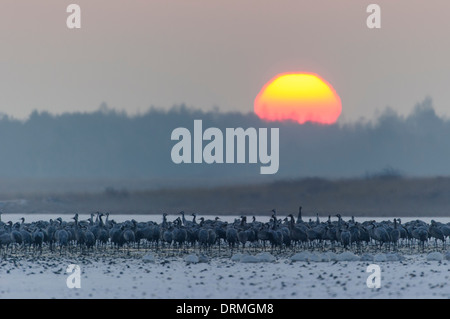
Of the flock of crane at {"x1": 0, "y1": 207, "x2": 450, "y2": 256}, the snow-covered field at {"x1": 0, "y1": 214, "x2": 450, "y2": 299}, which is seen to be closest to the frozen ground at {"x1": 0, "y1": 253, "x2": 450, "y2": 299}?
the snow-covered field at {"x1": 0, "y1": 214, "x2": 450, "y2": 299}

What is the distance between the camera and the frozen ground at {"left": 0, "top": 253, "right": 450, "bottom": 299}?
23828 millimetres

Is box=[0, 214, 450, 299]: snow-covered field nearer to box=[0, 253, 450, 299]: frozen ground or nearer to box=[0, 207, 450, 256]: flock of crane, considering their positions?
box=[0, 253, 450, 299]: frozen ground

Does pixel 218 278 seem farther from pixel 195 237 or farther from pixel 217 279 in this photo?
pixel 195 237

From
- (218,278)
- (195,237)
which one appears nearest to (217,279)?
(218,278)

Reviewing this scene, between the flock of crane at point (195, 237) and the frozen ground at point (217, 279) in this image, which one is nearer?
the frozen ground at point (217, 279)

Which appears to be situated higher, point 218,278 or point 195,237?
point 195,237

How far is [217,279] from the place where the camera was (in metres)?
26.5

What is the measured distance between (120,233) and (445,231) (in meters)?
14.1

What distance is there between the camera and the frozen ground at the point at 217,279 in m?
23.8

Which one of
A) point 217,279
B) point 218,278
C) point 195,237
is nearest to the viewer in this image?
point 217,279

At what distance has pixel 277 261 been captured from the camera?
1240 inches

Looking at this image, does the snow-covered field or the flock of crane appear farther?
the flock of crane

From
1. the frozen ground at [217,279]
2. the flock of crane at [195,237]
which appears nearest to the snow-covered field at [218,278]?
the frozen ground at [217,279]

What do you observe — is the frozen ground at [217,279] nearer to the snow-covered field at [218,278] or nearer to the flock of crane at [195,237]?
the snow-covered field at [218,278]
